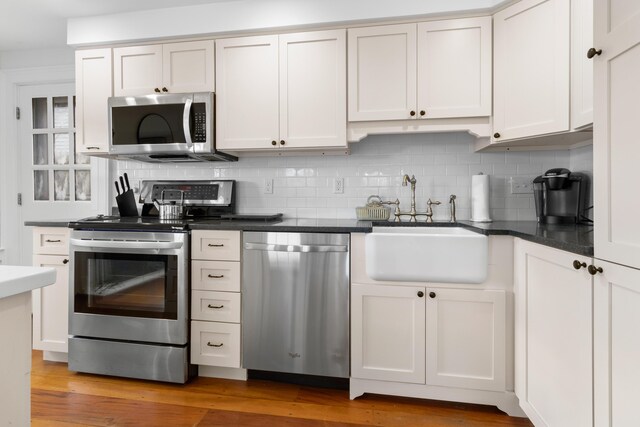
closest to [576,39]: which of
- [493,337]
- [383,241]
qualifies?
[383,241]

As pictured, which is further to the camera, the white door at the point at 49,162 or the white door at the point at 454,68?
the white door at the point at 49,162

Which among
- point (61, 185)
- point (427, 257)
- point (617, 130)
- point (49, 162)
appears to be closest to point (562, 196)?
point (427, 257)

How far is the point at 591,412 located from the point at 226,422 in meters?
1.56

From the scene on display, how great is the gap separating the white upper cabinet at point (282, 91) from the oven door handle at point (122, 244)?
0.75 meters

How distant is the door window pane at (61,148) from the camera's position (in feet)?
10.7

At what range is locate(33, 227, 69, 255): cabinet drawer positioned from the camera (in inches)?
97.1

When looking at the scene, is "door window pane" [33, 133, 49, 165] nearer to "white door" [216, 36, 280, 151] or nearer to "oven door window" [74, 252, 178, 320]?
"oven door window" [74, 252, 178, 320]

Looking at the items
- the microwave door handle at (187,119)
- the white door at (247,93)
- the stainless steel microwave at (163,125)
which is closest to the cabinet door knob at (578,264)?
the white door at (247,93)

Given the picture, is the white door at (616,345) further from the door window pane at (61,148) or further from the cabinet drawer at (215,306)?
the door window pane at (61,148)

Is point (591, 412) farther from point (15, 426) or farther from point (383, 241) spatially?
point (15, 426)

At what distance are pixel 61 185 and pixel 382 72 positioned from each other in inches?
116

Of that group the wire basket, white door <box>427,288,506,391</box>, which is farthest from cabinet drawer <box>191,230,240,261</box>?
white door <box>427,288,506,391</box>

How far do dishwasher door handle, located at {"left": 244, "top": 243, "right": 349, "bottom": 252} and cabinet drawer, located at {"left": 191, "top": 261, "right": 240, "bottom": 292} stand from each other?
0.15 meters

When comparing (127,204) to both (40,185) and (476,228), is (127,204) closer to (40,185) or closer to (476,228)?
(40,185)
